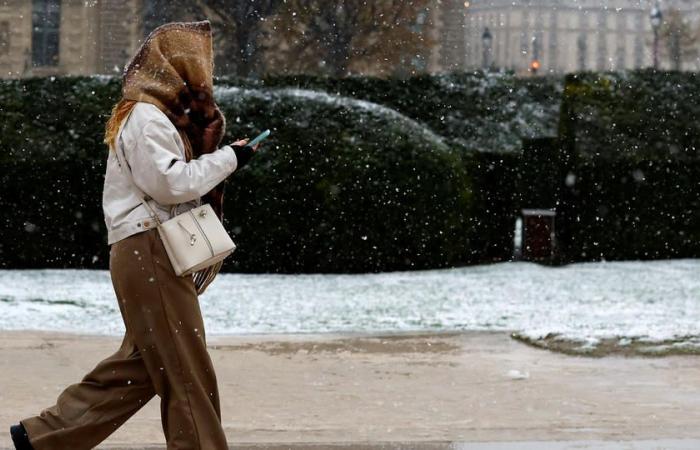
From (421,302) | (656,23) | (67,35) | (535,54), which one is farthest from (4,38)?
(421,302)

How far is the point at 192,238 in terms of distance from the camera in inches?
174

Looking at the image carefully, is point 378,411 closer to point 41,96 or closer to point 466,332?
point 466,332

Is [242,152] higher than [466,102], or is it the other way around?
[242,152]

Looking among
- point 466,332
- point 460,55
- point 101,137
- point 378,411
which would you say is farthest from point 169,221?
point 460,55

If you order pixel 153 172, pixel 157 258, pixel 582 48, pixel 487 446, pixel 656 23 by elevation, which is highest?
pixel 656 23

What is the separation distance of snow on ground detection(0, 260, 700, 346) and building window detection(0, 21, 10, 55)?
32.0 ft

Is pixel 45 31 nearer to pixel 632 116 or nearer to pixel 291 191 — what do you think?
pixel 291 191

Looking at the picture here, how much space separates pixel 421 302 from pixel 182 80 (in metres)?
6.81

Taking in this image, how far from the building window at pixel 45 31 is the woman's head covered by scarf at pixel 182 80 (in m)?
17.4

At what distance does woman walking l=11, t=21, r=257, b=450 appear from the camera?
4414 millimetres

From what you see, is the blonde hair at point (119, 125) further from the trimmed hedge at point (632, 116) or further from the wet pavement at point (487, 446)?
the trimmed hedge at point (632, 116)

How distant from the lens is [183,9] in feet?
66.4

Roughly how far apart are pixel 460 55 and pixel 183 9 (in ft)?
17.5

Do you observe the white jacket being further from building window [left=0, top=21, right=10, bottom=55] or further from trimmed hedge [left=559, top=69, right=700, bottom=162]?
building window [left=0, top=21, right=10, bottom=55]
